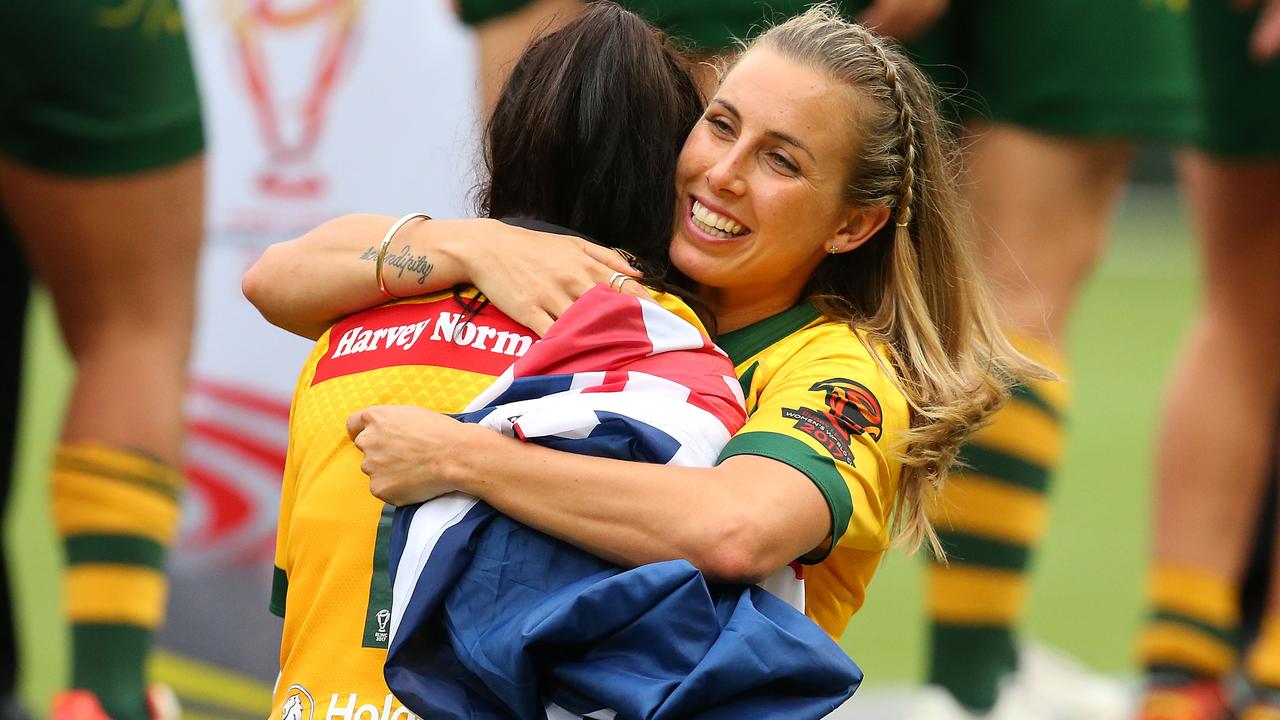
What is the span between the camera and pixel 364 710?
56.9 inches

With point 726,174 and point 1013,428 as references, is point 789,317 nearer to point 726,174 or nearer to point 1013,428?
point 726,174

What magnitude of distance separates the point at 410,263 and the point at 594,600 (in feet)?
1.46

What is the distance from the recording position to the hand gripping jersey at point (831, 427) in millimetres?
1475

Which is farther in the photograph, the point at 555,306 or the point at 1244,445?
the point at 1244,445

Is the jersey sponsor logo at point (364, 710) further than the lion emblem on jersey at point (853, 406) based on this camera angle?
No

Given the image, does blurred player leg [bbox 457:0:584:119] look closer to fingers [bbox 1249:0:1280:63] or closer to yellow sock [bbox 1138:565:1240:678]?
fingers [bbox 1249:0:1280:63]

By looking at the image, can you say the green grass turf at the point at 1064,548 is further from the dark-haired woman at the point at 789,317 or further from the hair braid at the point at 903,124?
the hair braid at the point at 903,124

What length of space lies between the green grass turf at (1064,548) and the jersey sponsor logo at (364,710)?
7.39ft

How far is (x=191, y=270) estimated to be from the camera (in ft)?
10.9

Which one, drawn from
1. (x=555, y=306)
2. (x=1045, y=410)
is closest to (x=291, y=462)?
(x=555, y=306)

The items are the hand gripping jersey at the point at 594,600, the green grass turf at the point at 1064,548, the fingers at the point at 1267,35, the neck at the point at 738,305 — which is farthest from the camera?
the green grass turf at the point at 1064,548

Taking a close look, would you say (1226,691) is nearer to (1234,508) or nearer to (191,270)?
(1234,508)

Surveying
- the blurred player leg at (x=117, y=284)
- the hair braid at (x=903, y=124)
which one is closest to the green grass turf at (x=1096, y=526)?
the blurred player leg at (x=117, y=284)

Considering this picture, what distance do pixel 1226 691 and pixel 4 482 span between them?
291cm
